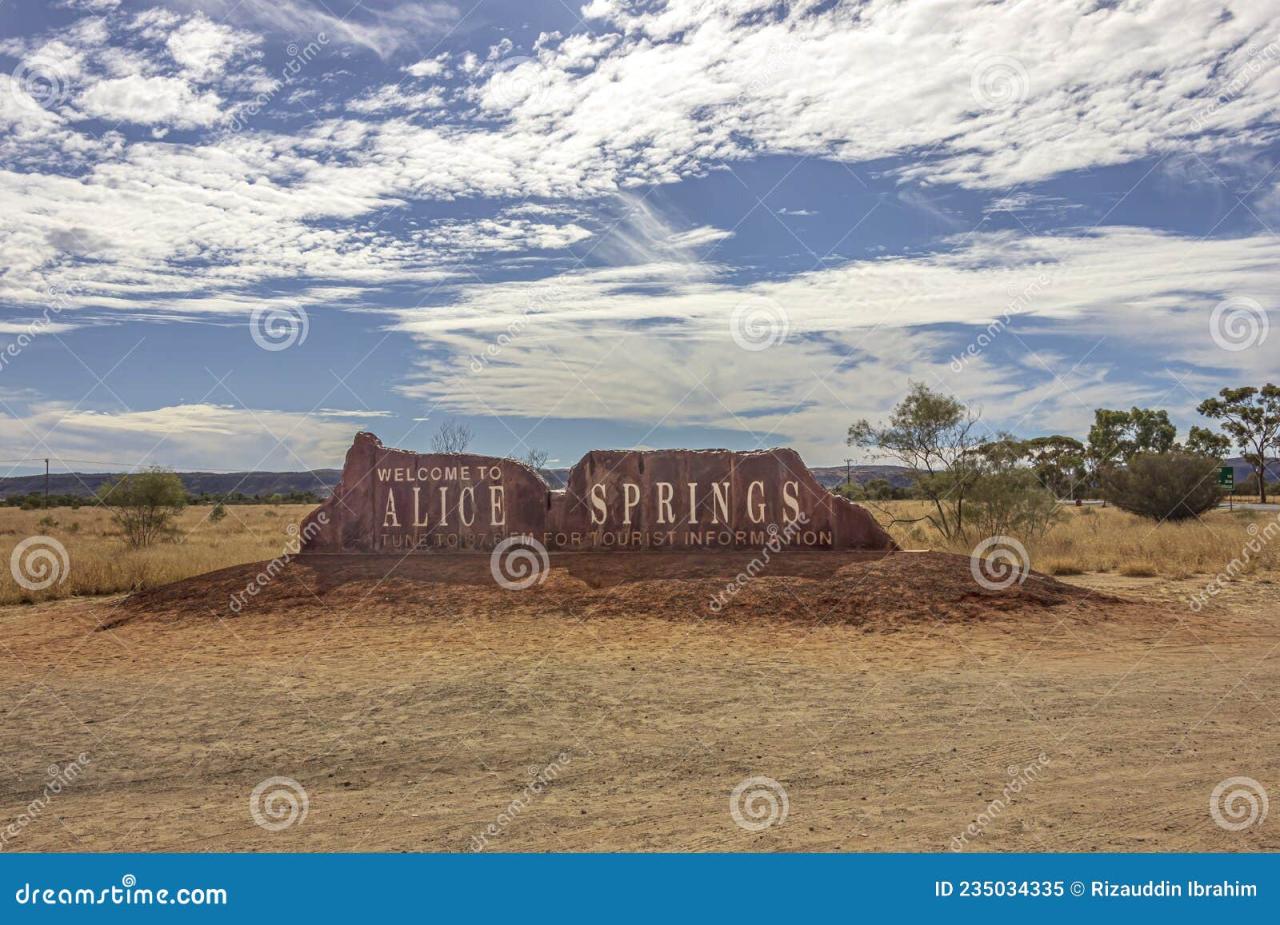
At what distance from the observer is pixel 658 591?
14203 millimetres

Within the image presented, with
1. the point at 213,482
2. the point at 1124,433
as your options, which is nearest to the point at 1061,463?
the point at 1124,433

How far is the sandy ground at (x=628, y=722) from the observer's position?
5738 millimetres

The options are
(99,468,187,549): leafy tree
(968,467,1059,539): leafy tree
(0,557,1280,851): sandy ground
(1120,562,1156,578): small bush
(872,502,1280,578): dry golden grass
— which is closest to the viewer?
(0,557,1280,851): sandy ground

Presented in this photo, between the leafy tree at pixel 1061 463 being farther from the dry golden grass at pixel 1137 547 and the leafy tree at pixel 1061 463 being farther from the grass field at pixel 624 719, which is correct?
the grass field at pixel 624 719

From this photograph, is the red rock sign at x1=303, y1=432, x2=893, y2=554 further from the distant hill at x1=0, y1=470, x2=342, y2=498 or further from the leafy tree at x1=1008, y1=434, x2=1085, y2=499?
the distant hill at x1=0, y1=470, x2=342, y2=498

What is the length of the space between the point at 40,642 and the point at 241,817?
882 centimetres

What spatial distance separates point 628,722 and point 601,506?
8.15 metres

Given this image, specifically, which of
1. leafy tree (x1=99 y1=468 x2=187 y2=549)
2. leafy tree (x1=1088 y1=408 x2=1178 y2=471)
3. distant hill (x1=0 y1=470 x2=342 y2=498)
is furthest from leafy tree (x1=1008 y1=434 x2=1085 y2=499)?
distant hill (x1=0 y1=470 x2=342 y2=498)

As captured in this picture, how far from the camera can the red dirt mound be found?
13.5 metres

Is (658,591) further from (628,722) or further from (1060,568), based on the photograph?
(1060,568)

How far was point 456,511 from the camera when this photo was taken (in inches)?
645

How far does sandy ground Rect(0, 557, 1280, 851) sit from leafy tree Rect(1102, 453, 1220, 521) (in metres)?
18.7

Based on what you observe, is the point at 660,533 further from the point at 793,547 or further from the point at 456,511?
the point at 456,511

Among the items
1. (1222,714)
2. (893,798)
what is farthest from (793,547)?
(893,798)
